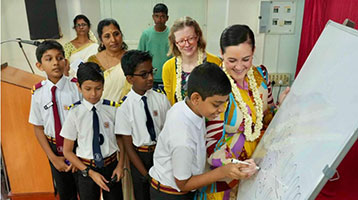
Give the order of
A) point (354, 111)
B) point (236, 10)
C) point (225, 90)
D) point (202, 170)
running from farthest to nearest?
1. point (236, 10)
2. point (202, 170)
3. point (225, 90)
4. point (354, 111)


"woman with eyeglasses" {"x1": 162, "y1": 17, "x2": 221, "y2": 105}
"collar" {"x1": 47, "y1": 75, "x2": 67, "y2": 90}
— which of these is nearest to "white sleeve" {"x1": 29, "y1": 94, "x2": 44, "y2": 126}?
"collar" {"x1": 47, "y1": 75, "x2": 67, "y2": 90}

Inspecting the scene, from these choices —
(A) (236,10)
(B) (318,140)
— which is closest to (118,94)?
→ (B) (318,140)

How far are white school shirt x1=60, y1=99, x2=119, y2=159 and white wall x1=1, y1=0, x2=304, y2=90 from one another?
2579 millimetres

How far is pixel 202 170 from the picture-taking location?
126 centimetres

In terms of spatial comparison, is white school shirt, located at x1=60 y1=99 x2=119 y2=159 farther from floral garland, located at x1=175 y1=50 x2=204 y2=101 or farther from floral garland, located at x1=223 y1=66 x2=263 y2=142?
floral garland, located at x1=223 y1=66 x2=263 y2=142

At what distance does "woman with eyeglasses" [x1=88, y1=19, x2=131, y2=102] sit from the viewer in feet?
6.95

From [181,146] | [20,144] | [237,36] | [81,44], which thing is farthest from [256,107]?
[81,44]

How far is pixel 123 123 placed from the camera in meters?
1.68

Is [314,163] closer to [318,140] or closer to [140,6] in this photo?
[318,140]

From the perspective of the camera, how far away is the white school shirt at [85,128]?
5.49 ft

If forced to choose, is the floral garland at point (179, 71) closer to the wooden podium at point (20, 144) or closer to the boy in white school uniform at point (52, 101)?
the boy in white school uniform at point (52, 101)

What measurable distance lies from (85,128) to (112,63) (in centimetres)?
66

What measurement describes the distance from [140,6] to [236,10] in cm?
136

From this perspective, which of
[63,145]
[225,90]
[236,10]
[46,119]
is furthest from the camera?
[236,10]
